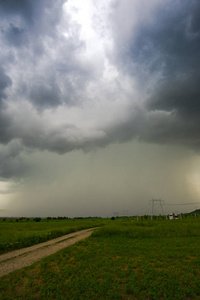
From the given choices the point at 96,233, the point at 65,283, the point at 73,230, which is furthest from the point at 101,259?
the point at 73,230

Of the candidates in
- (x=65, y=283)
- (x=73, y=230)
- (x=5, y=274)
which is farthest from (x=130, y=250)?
(x=73, y=230)

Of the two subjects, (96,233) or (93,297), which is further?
(96,233)

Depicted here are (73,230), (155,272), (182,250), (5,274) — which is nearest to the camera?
(155,272)

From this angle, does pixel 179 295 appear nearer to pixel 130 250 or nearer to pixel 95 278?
pixel 95 278

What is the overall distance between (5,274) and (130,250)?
1073cm

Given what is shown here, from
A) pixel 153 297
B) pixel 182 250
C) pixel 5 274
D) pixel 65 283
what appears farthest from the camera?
pixel 182 250

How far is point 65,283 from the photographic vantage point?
1092 centimetres

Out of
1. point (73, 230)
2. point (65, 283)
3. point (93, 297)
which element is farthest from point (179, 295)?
point (73, 230)

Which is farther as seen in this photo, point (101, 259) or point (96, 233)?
point (96, 233)

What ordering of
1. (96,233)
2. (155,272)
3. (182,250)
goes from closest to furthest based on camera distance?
1. (155,272)
2. (182,250)
3. (96,233)

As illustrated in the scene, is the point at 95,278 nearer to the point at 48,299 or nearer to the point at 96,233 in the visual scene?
the point at 48,299

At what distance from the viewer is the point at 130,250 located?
17266mm

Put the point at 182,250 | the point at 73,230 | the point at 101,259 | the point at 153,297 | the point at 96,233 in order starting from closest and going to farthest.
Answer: the point at 153,297 → the point at 101,259 → the point at 182,250 → the point at 96,233 → the point at 73,230

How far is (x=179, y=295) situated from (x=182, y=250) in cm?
856
